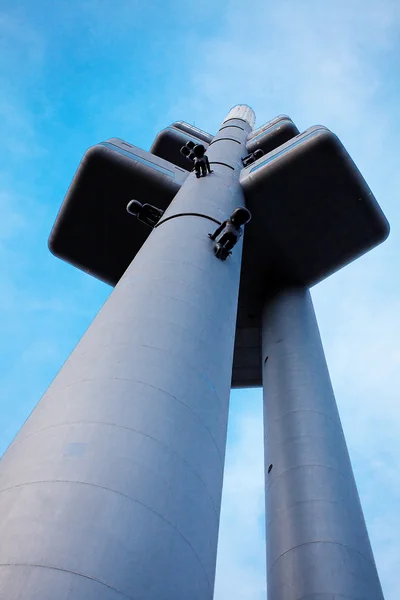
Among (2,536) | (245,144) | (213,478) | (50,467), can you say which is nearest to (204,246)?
(213,478)

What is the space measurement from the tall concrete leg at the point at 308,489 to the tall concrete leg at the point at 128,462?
4.34 m

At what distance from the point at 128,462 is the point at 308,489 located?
6.62 metres

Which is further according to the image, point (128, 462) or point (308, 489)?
point (308, 489)

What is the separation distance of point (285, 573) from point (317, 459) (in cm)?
225

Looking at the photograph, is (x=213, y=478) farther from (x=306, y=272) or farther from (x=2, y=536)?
(x=306, y=272)

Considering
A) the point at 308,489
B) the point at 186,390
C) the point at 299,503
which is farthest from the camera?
the point at 308,489

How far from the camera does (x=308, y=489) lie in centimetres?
974

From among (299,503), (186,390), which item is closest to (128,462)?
(186,390)

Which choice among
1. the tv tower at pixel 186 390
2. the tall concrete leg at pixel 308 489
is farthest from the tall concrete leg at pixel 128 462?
the tall concrete leg at pixel 308 489

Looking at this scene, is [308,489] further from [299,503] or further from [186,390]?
[186,390]

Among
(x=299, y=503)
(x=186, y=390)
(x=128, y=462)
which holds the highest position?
(x=299, y=503)

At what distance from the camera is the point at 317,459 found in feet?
33.5

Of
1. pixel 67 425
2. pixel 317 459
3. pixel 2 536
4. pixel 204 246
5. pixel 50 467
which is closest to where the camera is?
pixel 2 536

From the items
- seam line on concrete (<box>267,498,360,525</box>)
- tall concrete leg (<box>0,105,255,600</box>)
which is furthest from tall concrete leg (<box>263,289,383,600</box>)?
tall concrete leg (<box>0,105,255,600</box>)
